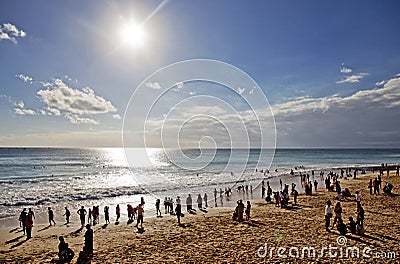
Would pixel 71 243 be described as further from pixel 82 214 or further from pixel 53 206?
pixel 53 206

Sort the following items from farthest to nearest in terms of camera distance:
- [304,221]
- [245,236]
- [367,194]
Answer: [367,194], [304,221], [245,236]

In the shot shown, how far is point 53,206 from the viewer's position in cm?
2441

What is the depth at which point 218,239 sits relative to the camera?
11852mm

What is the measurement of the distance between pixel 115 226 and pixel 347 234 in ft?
40.7

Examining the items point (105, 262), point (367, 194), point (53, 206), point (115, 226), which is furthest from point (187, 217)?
point (367, 194)

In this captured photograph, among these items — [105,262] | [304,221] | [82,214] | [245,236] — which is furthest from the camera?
[82,214]

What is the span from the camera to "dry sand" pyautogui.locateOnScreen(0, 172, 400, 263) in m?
9.69

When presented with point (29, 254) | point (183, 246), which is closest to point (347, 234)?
point (183, 246)

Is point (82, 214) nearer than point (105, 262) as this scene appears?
No

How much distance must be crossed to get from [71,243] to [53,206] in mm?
13684

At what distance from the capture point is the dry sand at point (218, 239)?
969 cm

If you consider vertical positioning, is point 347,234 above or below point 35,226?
above

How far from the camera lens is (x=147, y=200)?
88.0ft

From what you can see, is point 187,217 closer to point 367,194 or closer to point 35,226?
point 35,226
